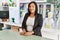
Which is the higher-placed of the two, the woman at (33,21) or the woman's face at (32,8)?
the woman's face at (32,8)

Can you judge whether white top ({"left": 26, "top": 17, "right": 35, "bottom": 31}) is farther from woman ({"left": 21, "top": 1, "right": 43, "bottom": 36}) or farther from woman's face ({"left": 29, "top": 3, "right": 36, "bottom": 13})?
woman's face ({"left": 29, "top": 3, "right": 36, "bottom": 13})

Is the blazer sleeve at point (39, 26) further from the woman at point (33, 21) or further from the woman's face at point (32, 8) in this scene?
the woman's face at point (32, 8)

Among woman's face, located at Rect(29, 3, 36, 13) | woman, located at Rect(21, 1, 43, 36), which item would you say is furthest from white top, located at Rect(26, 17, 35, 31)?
woman's face, located at Rect(29, 3, 36, 13)

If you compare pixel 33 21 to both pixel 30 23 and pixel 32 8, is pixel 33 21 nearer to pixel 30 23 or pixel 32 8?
pixel 30 23

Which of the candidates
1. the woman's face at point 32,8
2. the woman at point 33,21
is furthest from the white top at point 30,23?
the woman's face at point 32,8

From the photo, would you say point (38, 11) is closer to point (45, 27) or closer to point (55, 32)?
point (45, 27)

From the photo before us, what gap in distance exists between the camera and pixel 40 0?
7.18 ft

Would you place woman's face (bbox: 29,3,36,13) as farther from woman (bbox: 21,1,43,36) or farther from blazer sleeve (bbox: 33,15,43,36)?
blazer sleeve (bbox: 33,15,43,36)

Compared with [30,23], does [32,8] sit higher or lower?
higher

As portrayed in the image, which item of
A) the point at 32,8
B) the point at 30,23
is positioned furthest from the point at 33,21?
the point at 32,8

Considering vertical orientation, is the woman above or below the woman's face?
below

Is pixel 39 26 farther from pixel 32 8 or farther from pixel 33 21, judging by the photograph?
pixel 32 8

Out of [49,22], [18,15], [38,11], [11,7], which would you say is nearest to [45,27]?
[49,22]

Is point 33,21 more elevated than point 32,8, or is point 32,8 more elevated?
point 32,8
